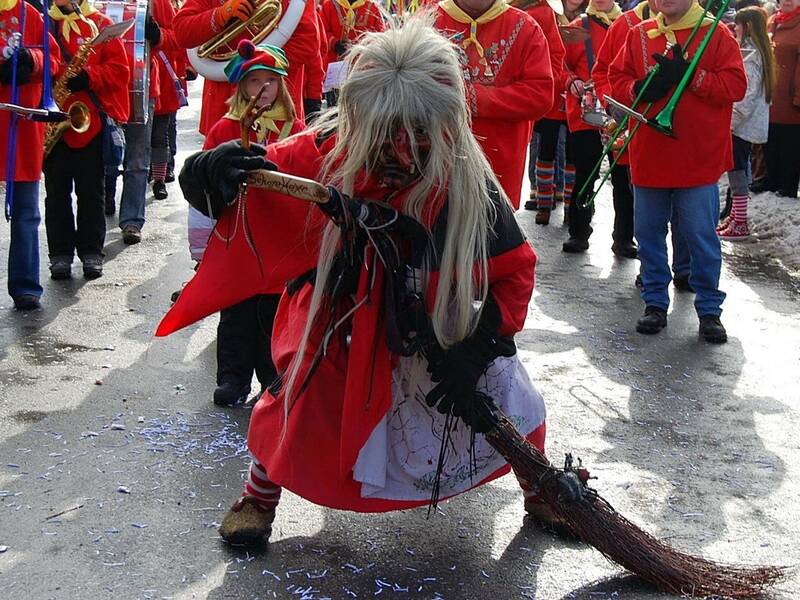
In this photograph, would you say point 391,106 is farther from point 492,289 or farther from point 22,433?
point 22,433

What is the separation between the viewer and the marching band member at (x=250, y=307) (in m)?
5.10

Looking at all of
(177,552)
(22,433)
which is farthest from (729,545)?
(22,433)

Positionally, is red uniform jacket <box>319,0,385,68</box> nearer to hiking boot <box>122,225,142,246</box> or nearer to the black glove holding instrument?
hiking boot <box>122,225,142,246</box>

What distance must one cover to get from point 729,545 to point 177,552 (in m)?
1.91

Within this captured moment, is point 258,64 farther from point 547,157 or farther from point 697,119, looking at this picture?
point 547,157

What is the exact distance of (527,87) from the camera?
5.70 metres

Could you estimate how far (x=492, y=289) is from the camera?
3662mm

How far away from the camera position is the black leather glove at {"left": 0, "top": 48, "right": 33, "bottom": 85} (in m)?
6.28

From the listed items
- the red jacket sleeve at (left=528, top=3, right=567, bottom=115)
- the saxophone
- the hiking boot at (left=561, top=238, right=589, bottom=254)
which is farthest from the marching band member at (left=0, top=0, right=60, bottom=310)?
the hiking boot at (left=561, top=238, right=589, bottom=254)

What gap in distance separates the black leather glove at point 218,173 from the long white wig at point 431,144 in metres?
0.28

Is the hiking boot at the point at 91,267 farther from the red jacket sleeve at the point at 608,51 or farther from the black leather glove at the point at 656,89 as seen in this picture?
the black leather glove at the point at 656,89

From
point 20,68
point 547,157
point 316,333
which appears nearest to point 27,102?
point 20,68

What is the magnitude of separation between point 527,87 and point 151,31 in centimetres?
400

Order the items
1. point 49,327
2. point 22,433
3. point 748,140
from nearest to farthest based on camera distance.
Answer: point 22,433
point 49,327
point 748,140
